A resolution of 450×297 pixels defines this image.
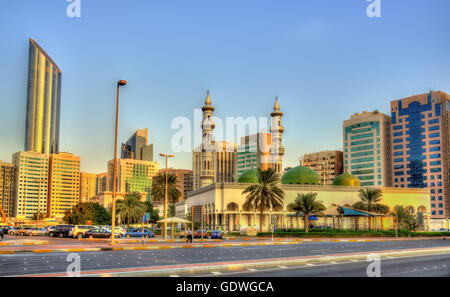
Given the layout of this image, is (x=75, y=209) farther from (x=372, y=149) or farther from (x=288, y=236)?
(x=372, y=149)

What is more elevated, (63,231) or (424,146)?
(424,146)

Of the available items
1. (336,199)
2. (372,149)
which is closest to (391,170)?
(372,149)

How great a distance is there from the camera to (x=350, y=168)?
172625mm

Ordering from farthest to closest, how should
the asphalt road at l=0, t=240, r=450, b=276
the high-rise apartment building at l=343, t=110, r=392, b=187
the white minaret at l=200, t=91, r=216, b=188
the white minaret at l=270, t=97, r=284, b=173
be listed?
the high-rise apartment building at l=343, t=110, r=392, b=187 < the white minaret at l=270, t=97, r=284, b=173 < the white minaret at l=200, t=91, r=216, b=188 < the asphalt road at l=0, t=240, r=450, b=276

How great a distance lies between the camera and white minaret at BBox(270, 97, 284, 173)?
10050 centimetres

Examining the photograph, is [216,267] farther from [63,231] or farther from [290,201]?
[290,201]

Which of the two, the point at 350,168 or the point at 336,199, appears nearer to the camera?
the point at 336,199

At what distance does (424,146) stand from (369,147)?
61.6ft

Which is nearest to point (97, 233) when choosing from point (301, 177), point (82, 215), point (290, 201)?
point (290, 201)

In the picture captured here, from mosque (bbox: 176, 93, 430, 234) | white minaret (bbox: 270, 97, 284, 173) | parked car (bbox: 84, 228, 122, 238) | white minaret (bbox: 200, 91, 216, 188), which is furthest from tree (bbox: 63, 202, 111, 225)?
parked car (bbox: 84, 228, 122, 238)

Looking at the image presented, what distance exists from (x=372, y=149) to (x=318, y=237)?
110966mm

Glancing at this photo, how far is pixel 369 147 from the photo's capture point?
166500mm

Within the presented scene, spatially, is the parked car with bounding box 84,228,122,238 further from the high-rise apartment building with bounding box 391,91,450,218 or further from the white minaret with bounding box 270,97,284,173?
the high-rise apartment building with bounding box 391,91,450,218

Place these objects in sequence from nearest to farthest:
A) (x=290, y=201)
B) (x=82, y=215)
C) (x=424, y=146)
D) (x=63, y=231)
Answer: (x=63, y=231) < (x=290, y=201) < (x=82, y=215) < (x=424, y=146)
